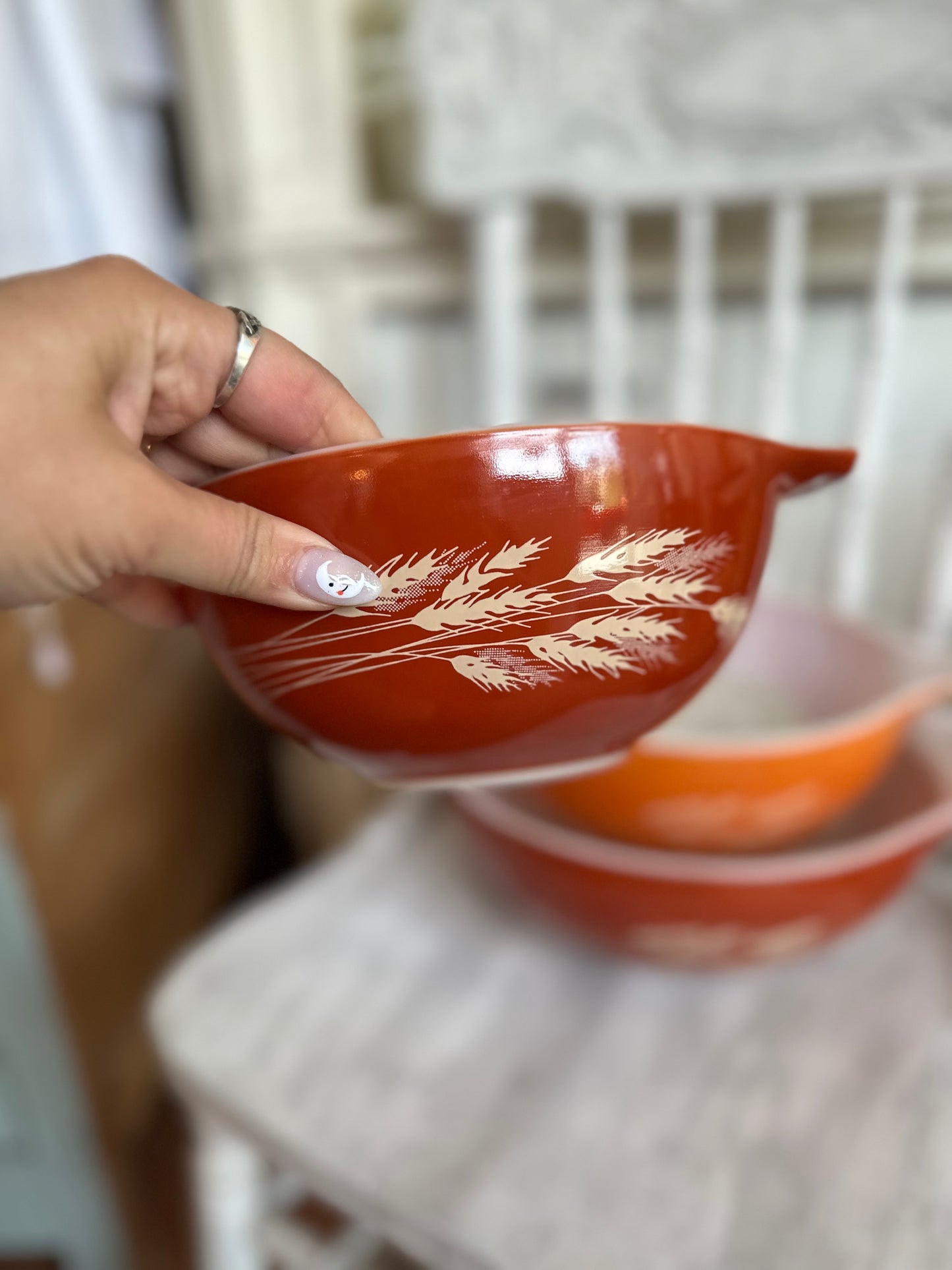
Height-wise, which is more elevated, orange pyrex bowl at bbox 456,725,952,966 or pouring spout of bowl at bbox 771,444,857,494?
pouring spout of bowl at bbox 771,444,857,494

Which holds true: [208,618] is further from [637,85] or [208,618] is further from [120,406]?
[637,85]

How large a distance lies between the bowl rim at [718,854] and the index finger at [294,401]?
24 cm

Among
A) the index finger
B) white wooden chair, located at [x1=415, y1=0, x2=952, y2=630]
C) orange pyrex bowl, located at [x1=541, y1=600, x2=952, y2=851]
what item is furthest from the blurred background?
the index finger

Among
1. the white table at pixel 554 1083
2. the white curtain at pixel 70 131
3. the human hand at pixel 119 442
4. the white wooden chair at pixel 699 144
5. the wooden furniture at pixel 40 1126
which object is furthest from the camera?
the wooden furniture at pixel 40 1126

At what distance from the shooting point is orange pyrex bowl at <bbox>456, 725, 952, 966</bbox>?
0.38 m

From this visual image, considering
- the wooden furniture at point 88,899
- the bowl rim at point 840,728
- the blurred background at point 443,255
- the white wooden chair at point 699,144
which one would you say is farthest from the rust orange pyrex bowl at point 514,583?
the wooden furniture at point 88,899

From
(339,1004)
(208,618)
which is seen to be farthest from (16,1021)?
(208,618)

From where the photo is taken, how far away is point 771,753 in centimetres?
38

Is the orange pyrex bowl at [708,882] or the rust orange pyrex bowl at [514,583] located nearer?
the rust orange pyrex bowl at [514,583]

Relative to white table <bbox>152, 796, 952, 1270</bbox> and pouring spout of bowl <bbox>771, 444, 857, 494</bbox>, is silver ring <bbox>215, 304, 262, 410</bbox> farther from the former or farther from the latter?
white table <bbox>152, 796, 952, 1270</bbox>

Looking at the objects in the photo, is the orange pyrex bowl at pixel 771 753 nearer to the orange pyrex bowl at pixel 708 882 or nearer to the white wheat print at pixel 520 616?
the orange pyrex bowl at pixel 708 882

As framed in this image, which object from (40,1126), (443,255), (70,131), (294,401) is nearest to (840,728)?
(294,401)

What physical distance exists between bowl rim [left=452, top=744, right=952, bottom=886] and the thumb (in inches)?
9.8

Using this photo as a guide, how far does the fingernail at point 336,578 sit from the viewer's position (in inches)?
7.0
